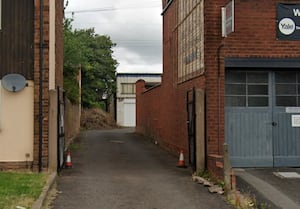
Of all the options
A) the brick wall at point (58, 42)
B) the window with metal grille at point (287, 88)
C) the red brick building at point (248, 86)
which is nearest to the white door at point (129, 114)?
the brick wall at point (58, 42)

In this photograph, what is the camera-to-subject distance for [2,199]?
9812 millimetres

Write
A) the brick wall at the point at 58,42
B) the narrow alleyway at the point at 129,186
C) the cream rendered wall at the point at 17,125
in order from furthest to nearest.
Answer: the brick wall at the point at 58,42, the cream rendered wall at the point at 17,125, the narrow alleyway at the point at 129,186

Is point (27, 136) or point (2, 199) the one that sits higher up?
point (27, 136)

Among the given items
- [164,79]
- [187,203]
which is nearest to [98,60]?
[164,79]

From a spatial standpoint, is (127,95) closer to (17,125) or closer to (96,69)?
(96,69)

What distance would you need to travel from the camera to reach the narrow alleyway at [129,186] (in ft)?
33.5

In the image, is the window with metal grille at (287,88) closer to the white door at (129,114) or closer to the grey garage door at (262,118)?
the grey garage door at (262,118)

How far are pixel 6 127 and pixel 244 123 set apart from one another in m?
6.07

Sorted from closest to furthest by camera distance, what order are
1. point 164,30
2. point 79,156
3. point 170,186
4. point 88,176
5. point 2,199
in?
1. point 2,199
2. point 170,186
3. point 88,176
4. point 79,156
5. point 164,30

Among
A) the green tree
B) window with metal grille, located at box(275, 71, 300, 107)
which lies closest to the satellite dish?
window with metal grille, located at box(275, 71, 300, 107)

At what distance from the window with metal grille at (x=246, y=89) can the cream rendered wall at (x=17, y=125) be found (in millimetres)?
5085

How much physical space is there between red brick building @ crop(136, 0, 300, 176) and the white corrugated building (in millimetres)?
44086

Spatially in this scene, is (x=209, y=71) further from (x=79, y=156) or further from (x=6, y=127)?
(x=79, y=156)

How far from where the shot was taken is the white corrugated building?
58.9m
